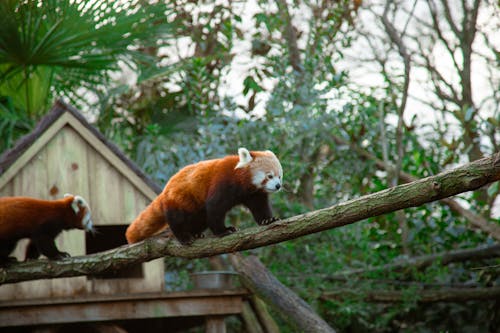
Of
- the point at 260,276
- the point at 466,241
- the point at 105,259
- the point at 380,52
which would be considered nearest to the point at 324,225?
the point at 105,259

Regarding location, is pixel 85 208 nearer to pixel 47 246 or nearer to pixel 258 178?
pixel 47 246

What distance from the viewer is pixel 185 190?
4.44 metres

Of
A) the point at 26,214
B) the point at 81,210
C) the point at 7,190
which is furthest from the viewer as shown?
the point at 7,190

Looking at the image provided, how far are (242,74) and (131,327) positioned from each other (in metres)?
3.58

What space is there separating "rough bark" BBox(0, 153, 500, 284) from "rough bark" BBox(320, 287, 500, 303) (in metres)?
3.57

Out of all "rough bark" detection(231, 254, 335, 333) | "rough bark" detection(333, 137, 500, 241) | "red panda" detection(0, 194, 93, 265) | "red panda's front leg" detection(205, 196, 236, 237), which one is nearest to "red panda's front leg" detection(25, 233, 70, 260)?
"red panda" detection(0, 194, 93, 265)

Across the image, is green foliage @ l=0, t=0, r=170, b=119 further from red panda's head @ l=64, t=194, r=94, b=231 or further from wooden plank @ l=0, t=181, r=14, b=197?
red panda's head @ l=64, t=194, r=94, b=231

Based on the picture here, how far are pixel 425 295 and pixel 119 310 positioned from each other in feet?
11.6

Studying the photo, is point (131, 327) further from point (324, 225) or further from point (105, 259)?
point (324, 225)

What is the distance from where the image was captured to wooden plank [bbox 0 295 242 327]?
18.1ft

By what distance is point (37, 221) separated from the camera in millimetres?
4969

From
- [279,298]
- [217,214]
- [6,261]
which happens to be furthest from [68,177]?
[217,214]

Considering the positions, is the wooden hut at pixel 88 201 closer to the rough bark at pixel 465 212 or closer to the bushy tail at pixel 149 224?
the bushy tail at pixel 149 224

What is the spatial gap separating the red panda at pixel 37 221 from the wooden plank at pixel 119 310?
763 mm
